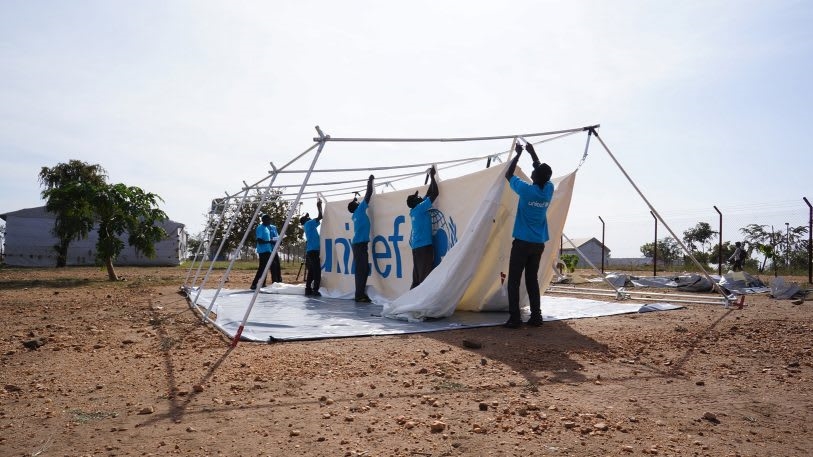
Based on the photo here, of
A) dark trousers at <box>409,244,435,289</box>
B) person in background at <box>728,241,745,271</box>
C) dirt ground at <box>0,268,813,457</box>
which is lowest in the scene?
dirt ground at <box>0,268,813,457</box>

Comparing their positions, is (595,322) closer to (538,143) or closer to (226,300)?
(538,143)

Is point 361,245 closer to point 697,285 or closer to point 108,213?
point 697,285

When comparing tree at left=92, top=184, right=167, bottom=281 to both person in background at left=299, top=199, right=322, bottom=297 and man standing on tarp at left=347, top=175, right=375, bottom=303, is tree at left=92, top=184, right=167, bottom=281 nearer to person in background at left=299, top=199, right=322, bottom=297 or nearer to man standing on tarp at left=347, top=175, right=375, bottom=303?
person in background at left=299, top=199, right=322, bottom=297

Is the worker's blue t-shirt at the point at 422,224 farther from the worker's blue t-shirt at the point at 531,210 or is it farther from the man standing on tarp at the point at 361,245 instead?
the worker's blue t-shirt at the point at 531,210

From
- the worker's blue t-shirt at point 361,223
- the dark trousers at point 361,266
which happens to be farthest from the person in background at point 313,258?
the worker's blue t-shirt at point 361,223

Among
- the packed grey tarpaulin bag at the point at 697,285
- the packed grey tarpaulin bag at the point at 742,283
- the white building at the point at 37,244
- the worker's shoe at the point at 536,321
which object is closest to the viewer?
the worker's shoe at the point at 536,321

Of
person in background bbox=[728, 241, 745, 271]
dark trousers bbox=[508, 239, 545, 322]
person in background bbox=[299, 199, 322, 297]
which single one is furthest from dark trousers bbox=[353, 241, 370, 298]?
person in background bbox=[728, 241, 745, 271]

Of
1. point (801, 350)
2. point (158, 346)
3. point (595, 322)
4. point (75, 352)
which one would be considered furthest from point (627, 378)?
point (75, 352)

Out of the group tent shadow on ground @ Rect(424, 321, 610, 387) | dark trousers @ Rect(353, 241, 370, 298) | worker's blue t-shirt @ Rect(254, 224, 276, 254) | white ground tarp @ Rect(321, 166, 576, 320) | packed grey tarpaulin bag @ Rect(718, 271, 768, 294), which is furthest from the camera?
worker's blue t-shirt @ Rect(254, 224, 276, 254)

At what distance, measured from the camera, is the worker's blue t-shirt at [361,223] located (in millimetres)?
9625

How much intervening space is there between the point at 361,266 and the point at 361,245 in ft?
1.28

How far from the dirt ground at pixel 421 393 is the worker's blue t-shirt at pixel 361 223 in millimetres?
4087

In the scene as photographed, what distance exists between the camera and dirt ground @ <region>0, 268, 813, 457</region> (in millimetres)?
2672

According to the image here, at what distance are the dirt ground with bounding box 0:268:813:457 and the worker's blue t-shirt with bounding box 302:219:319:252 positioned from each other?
18.0 feet
